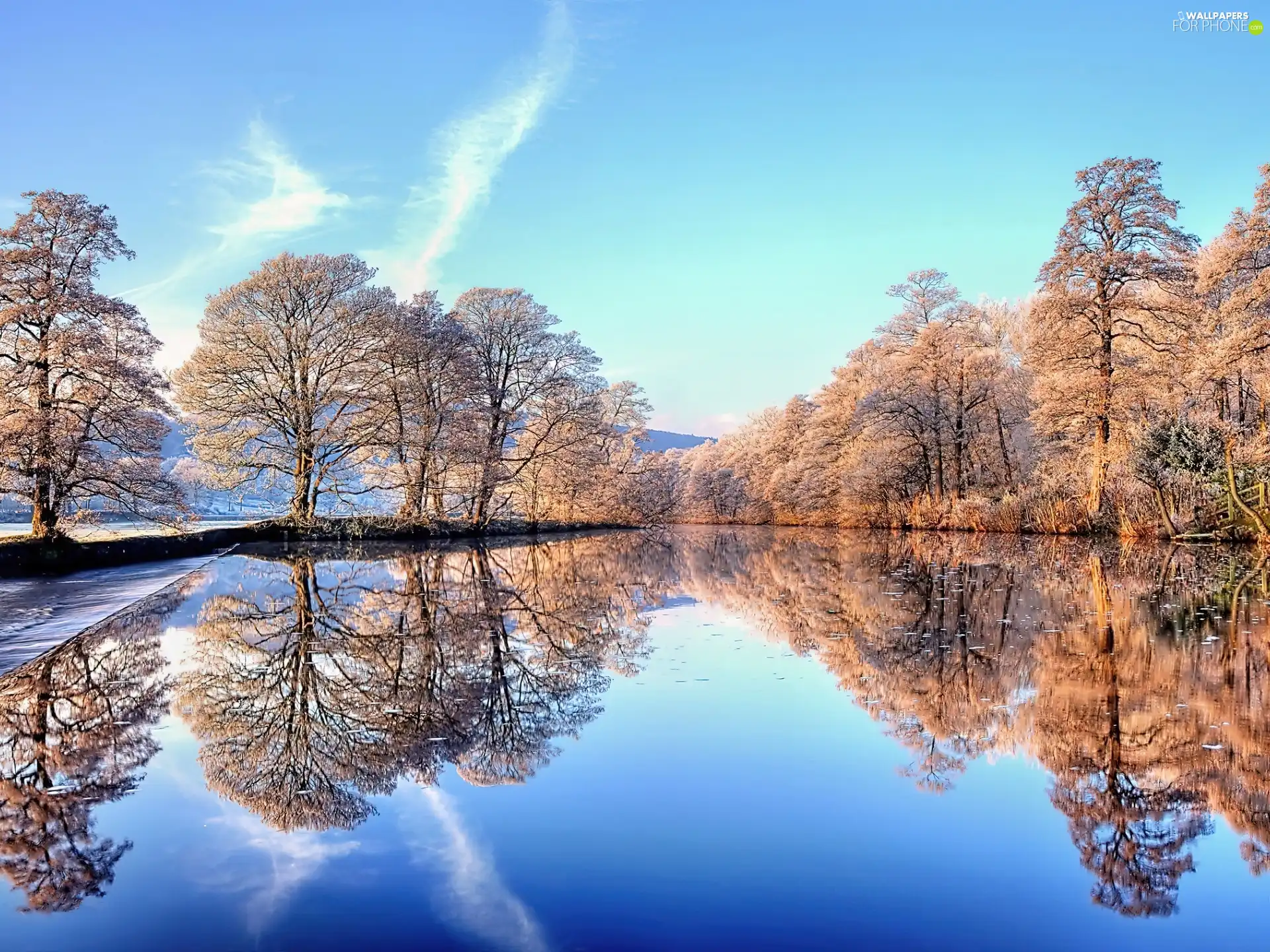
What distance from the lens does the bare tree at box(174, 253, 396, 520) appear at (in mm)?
24734

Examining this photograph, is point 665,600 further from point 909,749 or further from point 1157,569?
point 1157,569

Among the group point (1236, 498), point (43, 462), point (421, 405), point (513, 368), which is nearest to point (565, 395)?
point (513, 368)

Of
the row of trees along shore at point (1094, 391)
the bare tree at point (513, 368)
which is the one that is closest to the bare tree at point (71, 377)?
the bare tree at point (513, 368)

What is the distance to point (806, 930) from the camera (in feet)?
8.25

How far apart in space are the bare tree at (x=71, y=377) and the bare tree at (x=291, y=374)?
27.3ft

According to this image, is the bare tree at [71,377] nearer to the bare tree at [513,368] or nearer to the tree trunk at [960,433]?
the bare tree at [513,368]

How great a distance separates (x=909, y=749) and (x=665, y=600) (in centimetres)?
714

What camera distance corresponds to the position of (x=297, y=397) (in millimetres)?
25656

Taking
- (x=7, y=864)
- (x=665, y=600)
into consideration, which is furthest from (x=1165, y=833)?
(x=665, y=600)

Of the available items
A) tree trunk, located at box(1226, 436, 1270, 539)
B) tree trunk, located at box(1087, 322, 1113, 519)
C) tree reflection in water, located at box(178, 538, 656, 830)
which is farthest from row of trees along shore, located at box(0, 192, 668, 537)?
tree trunk, located at box(1226, 436, 1270, 539)

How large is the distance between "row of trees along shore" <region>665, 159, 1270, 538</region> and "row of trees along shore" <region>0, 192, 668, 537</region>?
46.1 feet

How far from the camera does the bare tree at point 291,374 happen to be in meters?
24.7

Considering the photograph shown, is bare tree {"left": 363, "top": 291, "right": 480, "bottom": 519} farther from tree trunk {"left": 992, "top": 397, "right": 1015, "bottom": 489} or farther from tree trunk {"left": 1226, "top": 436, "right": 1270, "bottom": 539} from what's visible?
tree trunk {"left": 1226, "top": 436, "right": 1270, "bottom": 539}

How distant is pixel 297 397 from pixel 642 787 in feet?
81.5
